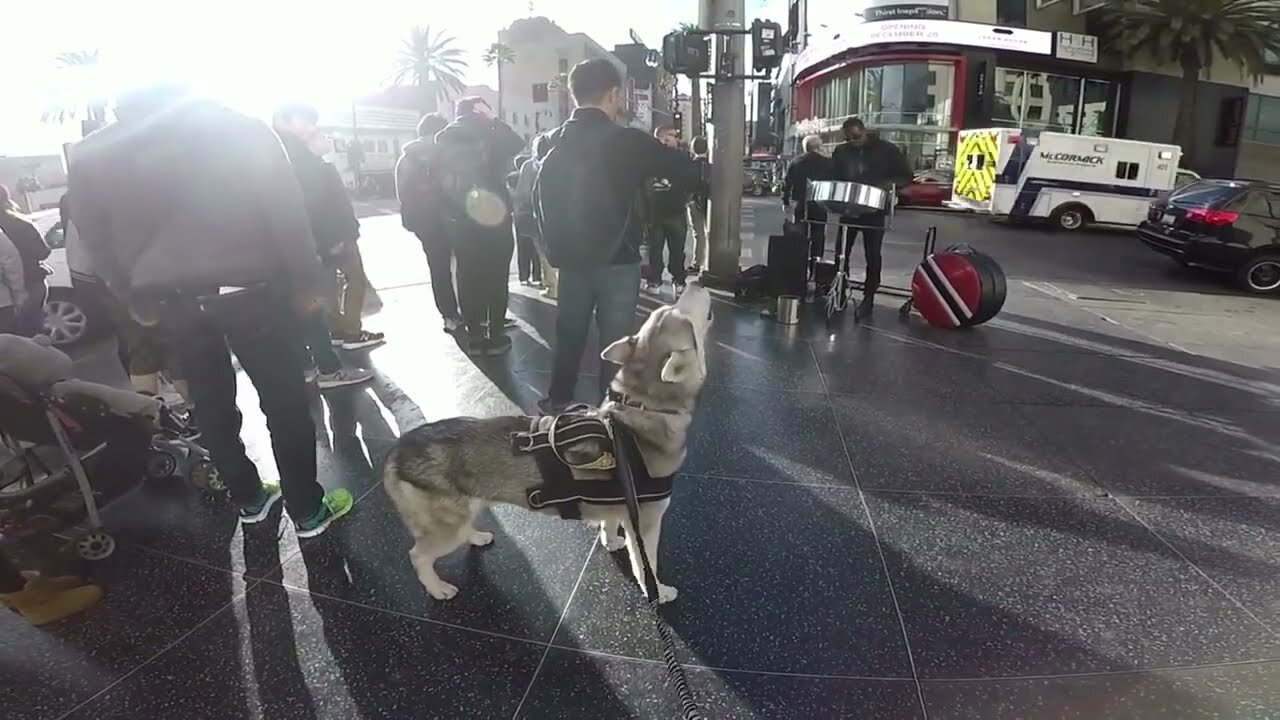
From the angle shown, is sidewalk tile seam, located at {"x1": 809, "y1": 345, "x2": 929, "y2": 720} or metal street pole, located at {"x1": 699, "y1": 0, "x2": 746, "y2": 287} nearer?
sidewalk tile seam, located at {"x1": 809, "y1": 345, "x2": 929, "y2": 720}

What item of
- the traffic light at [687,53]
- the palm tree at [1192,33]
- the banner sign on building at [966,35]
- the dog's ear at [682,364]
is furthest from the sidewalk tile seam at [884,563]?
the palm tree at [1192,33]

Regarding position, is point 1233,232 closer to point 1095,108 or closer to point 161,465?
point 161,465

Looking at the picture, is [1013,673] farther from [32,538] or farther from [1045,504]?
[32,538]

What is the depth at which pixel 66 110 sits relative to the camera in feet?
Result: 164

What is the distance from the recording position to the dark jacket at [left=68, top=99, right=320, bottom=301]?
2594mm

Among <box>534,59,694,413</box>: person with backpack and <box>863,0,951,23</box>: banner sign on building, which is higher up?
<box>863,0,951,23</box>: banner sign on building

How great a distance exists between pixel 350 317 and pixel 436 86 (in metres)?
86.6

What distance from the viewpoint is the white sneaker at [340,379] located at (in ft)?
17.9

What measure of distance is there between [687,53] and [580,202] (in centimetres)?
578

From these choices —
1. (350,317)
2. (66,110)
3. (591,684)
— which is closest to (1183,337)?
(591,684)

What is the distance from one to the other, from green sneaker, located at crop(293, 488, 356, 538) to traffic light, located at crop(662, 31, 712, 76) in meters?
7.20

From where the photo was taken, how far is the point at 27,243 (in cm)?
533

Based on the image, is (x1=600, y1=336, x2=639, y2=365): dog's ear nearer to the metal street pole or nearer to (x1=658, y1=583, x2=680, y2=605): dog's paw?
(x1=658, y1=583, x2=680, y2=605): dog's paw

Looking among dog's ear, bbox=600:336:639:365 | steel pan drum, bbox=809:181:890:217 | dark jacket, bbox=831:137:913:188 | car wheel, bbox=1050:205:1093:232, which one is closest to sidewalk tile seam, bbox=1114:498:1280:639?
dog's ear, bbox=600:336:639:365
